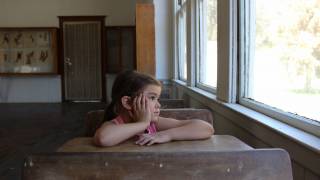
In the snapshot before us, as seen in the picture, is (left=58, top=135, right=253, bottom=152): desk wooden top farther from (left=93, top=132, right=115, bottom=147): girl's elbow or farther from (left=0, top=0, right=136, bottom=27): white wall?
(left=0, top=0, right=136, bottom=27): white wall

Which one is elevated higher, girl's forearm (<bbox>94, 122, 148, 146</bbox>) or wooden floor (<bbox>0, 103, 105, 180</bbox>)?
girl's forearm (<bbox>94, 122, 148, 146</bbox>)

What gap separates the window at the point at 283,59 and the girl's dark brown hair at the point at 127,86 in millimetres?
613

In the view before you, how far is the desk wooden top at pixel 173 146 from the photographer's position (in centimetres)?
157

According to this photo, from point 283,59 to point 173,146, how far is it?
785mm

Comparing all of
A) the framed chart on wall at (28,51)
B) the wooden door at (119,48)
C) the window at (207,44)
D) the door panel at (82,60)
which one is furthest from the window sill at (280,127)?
the framed chart on wall at (28,51)

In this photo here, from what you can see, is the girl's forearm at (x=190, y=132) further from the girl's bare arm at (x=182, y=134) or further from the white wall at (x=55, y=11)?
the white wall at (x=55, y=11)

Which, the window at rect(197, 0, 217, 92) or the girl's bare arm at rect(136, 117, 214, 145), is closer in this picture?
the girl's bare arm at rect(136, 117, 214, 145)

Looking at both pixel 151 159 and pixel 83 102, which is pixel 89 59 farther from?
pixel 151 159

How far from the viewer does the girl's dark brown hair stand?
1.85 meters

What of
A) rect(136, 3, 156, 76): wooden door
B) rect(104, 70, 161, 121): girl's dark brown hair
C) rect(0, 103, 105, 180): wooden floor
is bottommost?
rect(0, 103, 105, 180): wooden floor

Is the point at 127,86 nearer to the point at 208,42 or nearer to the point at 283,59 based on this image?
the point at 283,59

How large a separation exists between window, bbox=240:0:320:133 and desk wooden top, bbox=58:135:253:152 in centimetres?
31

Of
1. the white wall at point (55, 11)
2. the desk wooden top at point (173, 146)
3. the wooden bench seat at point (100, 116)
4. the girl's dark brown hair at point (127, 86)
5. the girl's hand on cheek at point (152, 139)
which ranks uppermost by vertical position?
the white wall at point (55, 11)

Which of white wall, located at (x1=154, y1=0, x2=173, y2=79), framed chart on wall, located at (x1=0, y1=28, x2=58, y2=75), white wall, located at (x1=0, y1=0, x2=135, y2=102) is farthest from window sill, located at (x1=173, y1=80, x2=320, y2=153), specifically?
framed chart on wall, located at (x1=0, y1=28, x2=58, y2=75)
